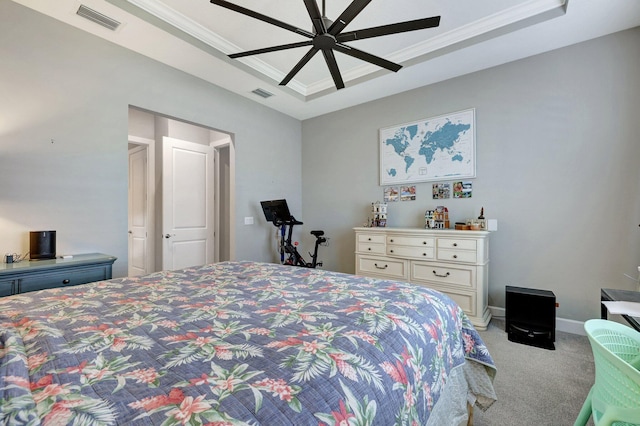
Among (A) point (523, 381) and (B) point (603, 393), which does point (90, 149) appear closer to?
(B) point (603, 393)

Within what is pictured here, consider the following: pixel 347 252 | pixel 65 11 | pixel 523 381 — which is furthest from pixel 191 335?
pixel 347 252

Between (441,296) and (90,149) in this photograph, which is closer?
(441,296)

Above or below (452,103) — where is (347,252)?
below

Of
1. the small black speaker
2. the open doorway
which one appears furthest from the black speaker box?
the small black speaker

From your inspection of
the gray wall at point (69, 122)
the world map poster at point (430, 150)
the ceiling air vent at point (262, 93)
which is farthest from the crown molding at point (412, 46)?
the world map poster at point (430, 150)

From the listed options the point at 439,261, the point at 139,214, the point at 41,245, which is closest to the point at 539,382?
the point at 439,261

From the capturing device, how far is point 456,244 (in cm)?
297

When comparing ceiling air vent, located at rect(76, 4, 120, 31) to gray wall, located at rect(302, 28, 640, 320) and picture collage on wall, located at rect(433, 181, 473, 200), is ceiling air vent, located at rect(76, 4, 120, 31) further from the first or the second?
picture collage on wall, located at rect(433, 181, 473, 200)

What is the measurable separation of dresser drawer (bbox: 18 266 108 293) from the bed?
0.74 m

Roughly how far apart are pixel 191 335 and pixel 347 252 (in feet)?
11.7

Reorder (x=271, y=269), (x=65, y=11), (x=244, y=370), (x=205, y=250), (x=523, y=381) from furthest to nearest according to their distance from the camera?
(x=205, y=250)
(x=65, y=11)
(x=271, y=269)
(x=523, y=381)
(x=244, y=370)

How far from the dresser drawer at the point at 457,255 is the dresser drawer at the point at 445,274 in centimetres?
8

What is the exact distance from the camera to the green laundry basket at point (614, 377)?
0.79m

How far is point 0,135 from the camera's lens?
7.04 feet
